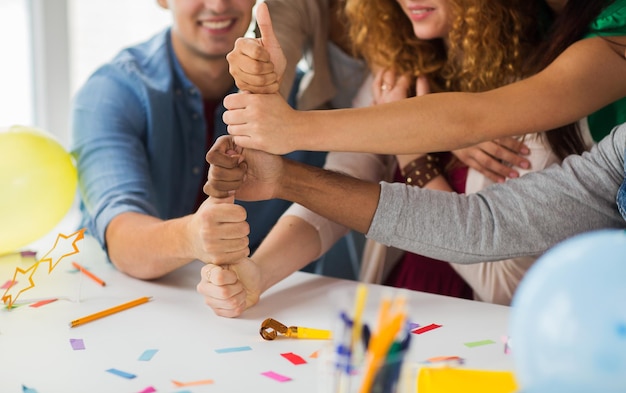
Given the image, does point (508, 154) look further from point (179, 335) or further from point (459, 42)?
point (179, 335)

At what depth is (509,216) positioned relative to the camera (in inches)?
48.8

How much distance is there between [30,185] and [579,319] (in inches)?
43.2

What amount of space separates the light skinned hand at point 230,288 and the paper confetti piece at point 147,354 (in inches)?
6.1

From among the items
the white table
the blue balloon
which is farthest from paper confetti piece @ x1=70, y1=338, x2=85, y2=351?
the blue balloon

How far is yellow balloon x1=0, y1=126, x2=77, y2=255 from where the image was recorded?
140cm

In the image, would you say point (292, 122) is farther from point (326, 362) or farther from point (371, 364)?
point (371, 364)

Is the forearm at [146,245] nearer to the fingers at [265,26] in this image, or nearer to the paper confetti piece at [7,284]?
the paper confetti piece at [7,284]

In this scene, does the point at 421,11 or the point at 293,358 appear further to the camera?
the point at 421,11

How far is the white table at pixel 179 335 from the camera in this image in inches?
37.0

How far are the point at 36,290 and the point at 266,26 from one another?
1.85 feet

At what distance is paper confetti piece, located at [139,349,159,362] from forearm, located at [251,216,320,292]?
0.86 feet

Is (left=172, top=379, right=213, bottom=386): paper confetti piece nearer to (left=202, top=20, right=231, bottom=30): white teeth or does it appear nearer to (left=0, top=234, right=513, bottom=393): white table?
(left=0, top=234, right=513, bottom=393): white table

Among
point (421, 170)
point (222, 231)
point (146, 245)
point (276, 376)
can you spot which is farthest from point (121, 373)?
point (421, 170)

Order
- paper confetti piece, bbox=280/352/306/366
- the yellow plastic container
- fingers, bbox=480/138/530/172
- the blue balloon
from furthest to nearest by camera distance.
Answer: fingers, bbox=480/138/530/172, paper confetti piece, bbox=280/352/306/366, the yellow plastic container, the blue balloon
